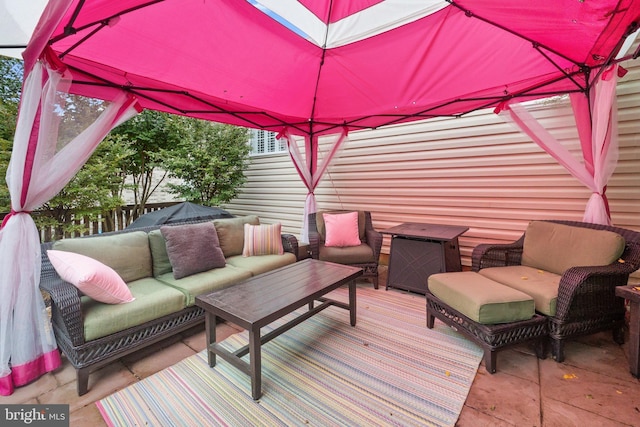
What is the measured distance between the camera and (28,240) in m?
1.91

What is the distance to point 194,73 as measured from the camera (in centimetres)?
272

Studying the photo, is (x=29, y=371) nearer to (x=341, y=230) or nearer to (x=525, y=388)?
(x=341, y=230)

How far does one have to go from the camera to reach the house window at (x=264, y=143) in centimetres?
620

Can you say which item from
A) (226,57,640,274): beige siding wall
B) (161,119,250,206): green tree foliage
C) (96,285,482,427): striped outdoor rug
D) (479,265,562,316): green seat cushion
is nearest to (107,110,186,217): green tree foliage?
(161,119,250,206): green tree foliage

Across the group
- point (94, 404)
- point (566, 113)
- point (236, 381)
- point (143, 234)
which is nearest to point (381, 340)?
point (236, 381)

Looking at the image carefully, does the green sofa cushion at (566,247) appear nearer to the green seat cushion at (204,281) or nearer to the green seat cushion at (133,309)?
the green seat cushion at (204,281)

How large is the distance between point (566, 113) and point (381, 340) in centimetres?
305

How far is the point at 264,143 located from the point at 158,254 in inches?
163

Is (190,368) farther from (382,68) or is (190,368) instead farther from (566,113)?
(566,113)

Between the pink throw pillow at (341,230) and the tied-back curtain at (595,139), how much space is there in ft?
7.87

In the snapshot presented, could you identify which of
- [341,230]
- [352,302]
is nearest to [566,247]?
[352,302]

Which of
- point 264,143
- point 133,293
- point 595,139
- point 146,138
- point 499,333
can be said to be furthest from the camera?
point 264,143

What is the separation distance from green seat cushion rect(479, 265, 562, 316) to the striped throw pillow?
246cm

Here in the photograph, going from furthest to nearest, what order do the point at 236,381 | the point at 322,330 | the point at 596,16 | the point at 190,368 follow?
1. the point at 322,330
2. the point at 190,368
3. the point at 236,381
4. the point at 596,16
